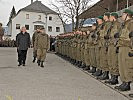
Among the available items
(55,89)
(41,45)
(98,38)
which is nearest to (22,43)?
(41,45)

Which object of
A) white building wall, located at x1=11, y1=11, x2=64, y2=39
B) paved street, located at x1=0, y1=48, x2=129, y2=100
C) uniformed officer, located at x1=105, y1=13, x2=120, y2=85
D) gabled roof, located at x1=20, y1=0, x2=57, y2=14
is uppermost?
gabled roof, located at x1=20, y1=0, x2=57, y2=14

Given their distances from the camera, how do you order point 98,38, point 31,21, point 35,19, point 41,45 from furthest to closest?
1. point 35,19
2. point 31,21
3. point 41,45
4. point 98,38

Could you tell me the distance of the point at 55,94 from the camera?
27.0 ft

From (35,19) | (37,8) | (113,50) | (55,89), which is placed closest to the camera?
(55,89)

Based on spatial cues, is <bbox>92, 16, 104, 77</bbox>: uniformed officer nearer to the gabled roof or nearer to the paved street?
the paved street

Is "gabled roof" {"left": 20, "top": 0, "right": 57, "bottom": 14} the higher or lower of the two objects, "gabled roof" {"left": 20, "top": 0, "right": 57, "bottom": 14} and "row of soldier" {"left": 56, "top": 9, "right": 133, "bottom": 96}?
the higher

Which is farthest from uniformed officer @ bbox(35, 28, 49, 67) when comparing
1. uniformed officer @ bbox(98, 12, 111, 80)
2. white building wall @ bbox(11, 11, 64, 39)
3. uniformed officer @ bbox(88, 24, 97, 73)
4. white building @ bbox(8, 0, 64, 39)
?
white building @ bbox(8, 0, 64, 39)

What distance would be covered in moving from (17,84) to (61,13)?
114ft

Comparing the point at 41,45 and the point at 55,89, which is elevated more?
the point at 41,45

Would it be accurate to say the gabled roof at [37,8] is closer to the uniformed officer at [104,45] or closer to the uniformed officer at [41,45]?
the uniformed officer at [41,45]

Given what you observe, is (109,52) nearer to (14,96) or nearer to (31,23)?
(14,96)

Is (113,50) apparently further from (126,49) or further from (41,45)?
(41,45)

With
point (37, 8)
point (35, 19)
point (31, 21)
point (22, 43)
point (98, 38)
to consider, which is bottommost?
point (22, 43)

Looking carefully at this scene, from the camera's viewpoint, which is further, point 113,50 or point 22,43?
point 22,43
